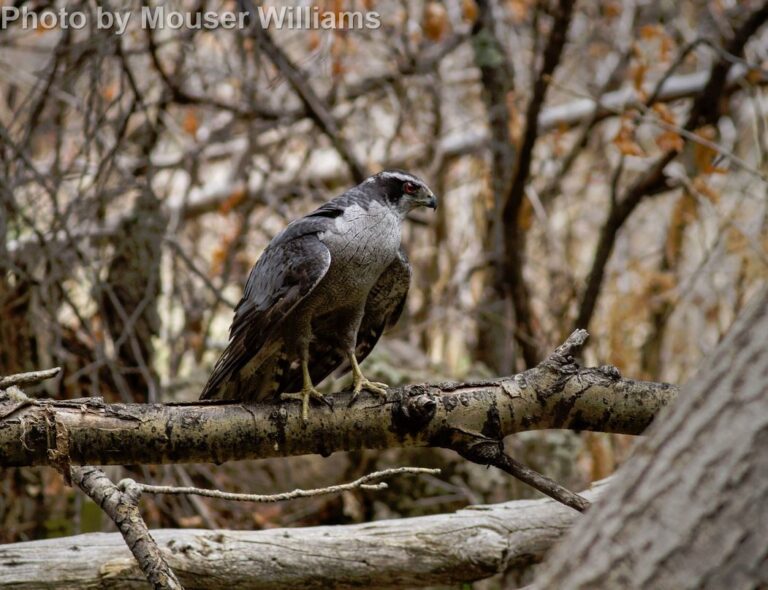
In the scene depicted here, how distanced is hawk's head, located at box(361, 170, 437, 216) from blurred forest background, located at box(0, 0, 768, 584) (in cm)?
100

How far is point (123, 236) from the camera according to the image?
4449 millimetres

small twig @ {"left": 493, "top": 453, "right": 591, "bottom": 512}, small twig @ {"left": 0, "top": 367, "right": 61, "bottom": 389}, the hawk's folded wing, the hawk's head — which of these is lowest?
small twig @ {"left": 493, "top": 453, "right": 591, "bottom": 512}

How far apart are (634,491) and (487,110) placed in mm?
5002

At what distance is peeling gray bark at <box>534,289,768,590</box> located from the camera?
1146 mm

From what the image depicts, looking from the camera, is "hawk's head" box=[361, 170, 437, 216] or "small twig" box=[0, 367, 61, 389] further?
"hawk's head" box=[361, 170, 437, 216]

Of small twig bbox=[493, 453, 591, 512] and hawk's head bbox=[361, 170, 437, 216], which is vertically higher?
hawk's head bbox=[361, 170, 437, 216]

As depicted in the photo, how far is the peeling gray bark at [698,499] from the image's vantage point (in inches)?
45.1

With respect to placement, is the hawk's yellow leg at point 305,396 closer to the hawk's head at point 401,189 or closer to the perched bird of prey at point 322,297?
the perched bird of prey at point 322,297

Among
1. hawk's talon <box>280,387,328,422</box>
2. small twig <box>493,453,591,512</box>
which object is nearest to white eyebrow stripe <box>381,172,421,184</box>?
hawk's talon <box>280,387,328,422</box>

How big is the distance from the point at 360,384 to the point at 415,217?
3.02 meters

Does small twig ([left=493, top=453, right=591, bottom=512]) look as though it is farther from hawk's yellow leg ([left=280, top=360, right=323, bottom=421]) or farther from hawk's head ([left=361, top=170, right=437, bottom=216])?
hawk's head ([left=361, top=170, right=437, bottom=216])

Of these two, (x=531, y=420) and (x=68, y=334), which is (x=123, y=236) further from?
(x=531, y=420)

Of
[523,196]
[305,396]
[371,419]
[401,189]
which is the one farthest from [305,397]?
[523,196]

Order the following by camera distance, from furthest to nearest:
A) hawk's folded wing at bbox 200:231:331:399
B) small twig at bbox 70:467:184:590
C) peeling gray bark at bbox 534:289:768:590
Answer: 1. hawk's folded wing at bbox 200:231:331:399
2. small twig at bbox 70:467:184:590
3. peeling gray bark at bbox 534:289:768:590
